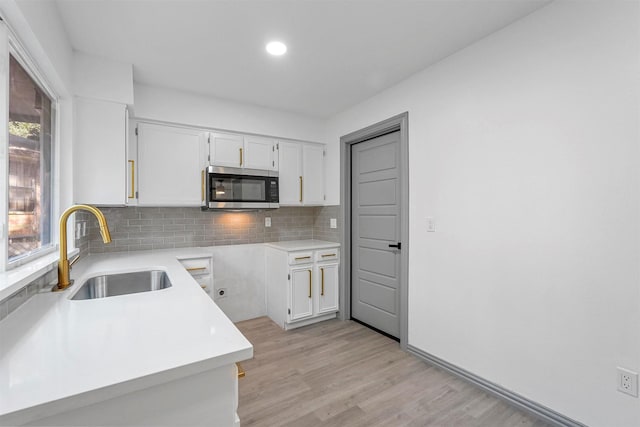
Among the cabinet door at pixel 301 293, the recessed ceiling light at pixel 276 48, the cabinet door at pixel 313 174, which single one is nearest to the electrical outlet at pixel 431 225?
the cabinet door at pixel 301 293

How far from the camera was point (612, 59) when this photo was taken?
5.07ft

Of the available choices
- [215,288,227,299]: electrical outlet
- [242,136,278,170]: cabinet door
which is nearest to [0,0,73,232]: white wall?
[242,136,278,170]: cabinet door

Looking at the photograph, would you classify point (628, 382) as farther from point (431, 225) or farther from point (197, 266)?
point (197, 266)

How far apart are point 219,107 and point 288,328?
2.46m

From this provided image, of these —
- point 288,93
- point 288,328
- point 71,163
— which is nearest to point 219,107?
point 288,93

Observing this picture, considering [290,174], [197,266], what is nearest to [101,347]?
[197,266]

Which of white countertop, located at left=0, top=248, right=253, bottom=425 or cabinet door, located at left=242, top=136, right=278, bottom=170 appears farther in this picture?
cabinet door, located at left=242, top=136, right=278, bottom=170

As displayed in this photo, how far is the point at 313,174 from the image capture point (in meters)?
3.75

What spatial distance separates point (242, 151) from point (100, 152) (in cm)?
130

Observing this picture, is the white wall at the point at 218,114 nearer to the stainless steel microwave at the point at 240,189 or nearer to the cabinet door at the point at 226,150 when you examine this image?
the cabinet door at the point at 226,150

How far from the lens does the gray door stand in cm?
299

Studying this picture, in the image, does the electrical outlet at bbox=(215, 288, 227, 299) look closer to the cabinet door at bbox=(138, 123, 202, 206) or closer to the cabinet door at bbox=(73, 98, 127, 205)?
the cabinet door at bbox=(138, 123, 202, 206)

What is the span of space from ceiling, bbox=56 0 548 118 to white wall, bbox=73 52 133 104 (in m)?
0.06

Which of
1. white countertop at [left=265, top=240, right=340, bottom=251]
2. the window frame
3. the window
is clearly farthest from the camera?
white countertop at [left=265, top=240, right=340, bottom=251]
